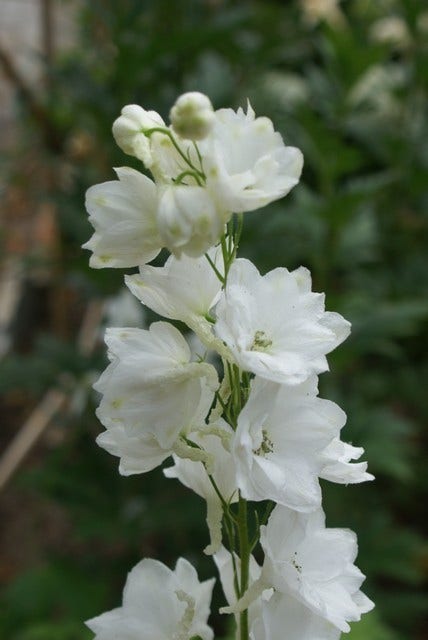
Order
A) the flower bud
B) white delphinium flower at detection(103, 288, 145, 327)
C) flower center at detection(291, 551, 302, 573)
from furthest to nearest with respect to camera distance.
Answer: white delphinium flower at detection(103, 288, 145, 327) < flower center at detection(291, 551, 302, 573) < the flower bud

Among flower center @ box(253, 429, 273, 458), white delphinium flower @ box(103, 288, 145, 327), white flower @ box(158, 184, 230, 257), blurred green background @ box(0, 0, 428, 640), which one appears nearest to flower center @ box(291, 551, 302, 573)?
flower center @ box(253, 429, 273, 458)

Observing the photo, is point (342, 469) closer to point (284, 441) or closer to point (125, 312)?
point (284, 441)

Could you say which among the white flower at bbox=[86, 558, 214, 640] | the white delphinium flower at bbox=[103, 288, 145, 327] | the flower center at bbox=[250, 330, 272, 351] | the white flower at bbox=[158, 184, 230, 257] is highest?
the white delphinium flower at bbox=[103, 288, 145, 327]

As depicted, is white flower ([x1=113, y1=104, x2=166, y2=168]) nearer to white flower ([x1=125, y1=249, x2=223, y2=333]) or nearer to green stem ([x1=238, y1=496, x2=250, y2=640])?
white flower ([x1=125, y1=249, x2=223, y2=333])

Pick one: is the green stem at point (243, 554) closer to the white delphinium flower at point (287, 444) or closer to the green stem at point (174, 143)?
the white delphinium flower at point (287, 444)

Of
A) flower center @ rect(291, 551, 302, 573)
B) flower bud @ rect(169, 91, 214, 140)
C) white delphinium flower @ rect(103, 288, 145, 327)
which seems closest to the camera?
flower bud @ rect(169, 91, 214, 140)

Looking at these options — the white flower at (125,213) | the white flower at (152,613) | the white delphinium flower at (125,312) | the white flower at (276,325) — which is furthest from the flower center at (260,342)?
the white delphinium flower at (125,312)

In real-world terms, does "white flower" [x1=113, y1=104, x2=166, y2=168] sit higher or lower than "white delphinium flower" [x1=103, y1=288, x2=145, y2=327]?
lower
